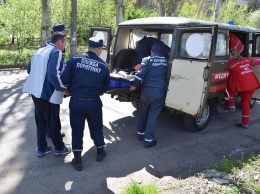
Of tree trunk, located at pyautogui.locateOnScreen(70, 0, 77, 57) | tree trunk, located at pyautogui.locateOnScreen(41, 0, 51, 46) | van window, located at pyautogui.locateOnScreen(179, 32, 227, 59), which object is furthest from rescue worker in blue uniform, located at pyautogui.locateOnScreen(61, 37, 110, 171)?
tree trunk, located at pyautogui.locateOnScreen(41, 0, 51, 46)

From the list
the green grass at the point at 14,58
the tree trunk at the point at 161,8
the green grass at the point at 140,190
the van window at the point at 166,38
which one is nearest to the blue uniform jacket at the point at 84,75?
the green grass at the point at 140,190

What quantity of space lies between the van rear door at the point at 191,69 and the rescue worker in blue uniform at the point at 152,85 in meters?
0.19

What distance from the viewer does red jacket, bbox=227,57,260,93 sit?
211 inches

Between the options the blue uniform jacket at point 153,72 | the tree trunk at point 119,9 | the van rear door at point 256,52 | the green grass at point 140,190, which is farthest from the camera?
the tree trunk at point 119,9

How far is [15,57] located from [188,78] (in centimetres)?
1035

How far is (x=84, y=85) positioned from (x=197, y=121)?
2.65 metres

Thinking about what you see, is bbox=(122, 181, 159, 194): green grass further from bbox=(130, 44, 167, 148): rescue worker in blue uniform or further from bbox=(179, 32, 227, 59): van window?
bbox=(179, 32, 227, 59): van window

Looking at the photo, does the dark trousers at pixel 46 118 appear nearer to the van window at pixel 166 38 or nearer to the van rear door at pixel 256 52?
the van window at pixel 166 38

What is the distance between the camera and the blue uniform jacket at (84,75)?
3.58 meters

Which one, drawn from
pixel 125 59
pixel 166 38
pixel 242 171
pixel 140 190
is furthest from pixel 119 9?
pixel 140 190

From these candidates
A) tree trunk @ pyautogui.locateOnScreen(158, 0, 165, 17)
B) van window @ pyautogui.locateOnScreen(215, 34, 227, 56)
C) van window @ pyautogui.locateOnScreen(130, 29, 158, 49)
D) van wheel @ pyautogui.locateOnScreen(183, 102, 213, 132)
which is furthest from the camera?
tree trunk @ pyautogui.locateOnScreen(158, 0, 165, 17)

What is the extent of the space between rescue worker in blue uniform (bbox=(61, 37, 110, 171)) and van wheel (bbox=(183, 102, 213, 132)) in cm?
203

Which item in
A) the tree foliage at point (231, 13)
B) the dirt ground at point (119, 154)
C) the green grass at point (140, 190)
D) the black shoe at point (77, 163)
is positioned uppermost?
the tree foliage at point (231, 13)

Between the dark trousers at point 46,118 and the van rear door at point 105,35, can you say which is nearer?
the dark trousers at point 46,118
